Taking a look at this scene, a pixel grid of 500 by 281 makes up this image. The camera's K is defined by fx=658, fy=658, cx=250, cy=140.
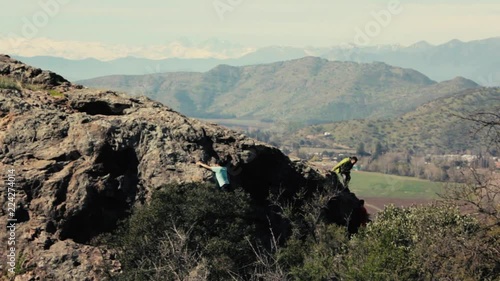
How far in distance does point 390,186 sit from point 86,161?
160 m

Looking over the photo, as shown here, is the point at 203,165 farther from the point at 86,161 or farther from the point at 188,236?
the point at 86,161

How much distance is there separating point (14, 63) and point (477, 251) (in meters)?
19.9

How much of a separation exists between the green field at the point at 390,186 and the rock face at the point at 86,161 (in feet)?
409

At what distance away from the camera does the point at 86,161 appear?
22.9 meters

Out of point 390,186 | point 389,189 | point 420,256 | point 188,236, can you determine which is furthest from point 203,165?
point 390,186

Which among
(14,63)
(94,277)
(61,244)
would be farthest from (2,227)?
(14,63)

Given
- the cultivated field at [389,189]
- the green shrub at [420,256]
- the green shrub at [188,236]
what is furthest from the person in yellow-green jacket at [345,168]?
the cultivated field at [389,189]

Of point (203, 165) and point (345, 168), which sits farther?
point (345, 168)

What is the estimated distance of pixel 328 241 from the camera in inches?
974

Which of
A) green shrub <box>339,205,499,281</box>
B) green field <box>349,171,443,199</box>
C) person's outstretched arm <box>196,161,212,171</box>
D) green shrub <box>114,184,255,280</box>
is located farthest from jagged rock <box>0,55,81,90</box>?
green field <box>349,171,443,199</box>

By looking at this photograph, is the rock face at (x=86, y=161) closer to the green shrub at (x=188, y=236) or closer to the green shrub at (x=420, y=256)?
the green shrub at (x=188, y=236)

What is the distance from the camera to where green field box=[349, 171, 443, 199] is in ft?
504

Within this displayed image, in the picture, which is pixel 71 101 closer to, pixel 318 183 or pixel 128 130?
pixel 128 130

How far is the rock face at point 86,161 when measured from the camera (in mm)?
21109
